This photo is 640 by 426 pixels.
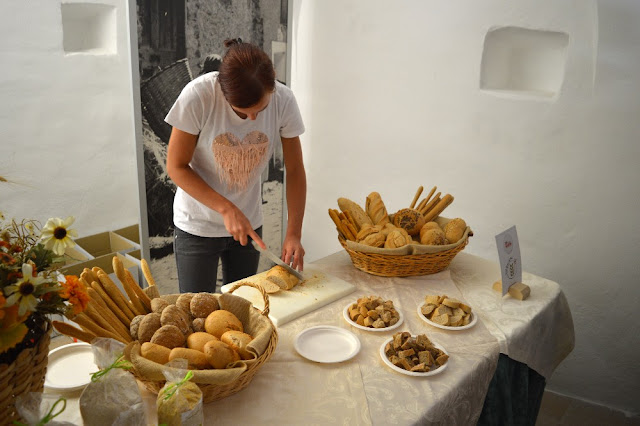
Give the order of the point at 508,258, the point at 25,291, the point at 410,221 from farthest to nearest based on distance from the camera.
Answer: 1. the point at 410,221
2. the point at 508,258
3. the point at 25,291

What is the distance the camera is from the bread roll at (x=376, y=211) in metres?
2.10

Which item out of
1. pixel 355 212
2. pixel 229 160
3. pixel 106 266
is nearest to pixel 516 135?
pixel 355 212

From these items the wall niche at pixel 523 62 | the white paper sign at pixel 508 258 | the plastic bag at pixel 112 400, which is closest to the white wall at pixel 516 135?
the wall niche at pixel 523 62

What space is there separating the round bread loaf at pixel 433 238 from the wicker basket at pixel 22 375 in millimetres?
1312

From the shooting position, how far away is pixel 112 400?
0.98 metres

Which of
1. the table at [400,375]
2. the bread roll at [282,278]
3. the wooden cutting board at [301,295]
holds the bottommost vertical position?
the table at [400,375]

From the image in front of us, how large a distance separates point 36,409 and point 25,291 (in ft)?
0.69

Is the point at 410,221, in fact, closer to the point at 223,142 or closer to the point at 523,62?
the point at 223,142

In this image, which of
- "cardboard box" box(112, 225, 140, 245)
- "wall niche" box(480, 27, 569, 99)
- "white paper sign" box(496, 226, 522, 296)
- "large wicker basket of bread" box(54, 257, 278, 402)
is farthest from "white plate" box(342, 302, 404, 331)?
"cardboard box" box(112, 225, 140, 245)

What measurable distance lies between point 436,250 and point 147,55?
164 cm

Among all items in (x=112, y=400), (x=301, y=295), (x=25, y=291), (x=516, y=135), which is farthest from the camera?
(x=516, y=135)

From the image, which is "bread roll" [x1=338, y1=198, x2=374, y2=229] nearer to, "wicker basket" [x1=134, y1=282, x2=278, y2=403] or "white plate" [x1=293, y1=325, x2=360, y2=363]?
"white plate" [x1=293, y1=325, x2=360, y2=363]

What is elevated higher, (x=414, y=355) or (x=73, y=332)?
(x=73, y=332)

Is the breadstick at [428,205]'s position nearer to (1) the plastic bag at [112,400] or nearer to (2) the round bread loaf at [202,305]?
(2) the round bread loaf at [202,305]
